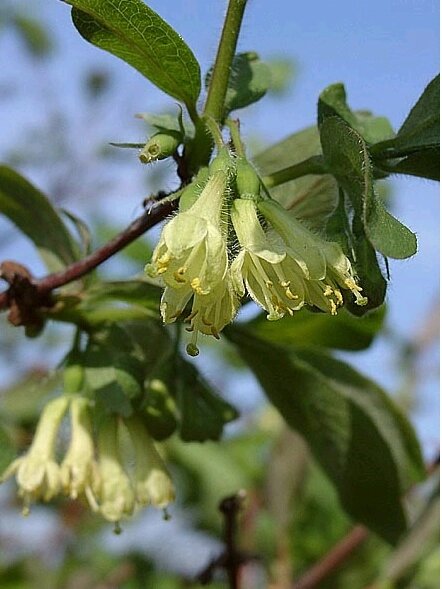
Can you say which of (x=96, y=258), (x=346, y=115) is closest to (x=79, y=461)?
(x=96, y=258)

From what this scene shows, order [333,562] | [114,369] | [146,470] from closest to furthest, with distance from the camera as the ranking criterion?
[114,369], [146,470], [333,562]

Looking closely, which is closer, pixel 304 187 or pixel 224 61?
pixel 224 61

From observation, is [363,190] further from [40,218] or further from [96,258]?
[40,218]

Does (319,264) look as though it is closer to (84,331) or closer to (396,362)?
(84,331)

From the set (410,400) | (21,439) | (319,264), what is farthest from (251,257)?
(410,400)

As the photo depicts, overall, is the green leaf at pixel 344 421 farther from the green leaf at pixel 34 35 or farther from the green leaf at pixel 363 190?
the green leaf at pixel 34 35

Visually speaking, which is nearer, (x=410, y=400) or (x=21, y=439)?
(x=21, y=439)

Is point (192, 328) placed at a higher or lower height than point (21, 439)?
higher
